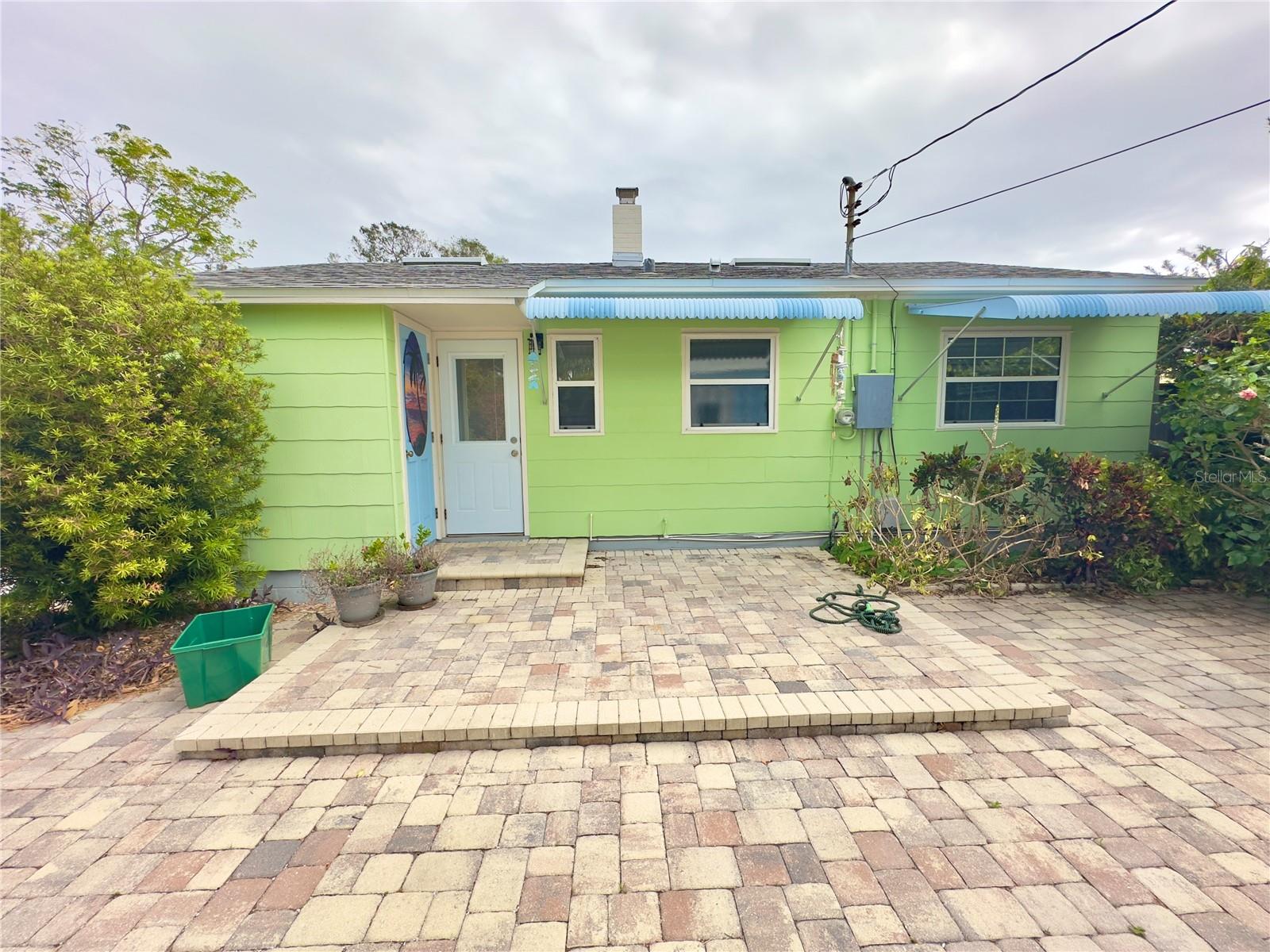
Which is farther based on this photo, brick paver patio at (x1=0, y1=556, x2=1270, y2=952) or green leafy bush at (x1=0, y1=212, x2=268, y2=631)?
green leafy bush at (x1=0, y1=212, x2=268, y2=631)

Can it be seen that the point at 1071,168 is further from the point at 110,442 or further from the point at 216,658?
the point at 110,442

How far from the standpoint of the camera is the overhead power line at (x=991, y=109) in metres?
3.97

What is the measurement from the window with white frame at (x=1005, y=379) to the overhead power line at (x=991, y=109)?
7.63 ft

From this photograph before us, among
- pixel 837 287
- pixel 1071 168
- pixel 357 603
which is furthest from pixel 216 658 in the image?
pixel 1071 168

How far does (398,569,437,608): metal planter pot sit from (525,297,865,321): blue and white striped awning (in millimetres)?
2610

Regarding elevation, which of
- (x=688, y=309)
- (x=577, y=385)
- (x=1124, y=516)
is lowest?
(x=1124, y=516)

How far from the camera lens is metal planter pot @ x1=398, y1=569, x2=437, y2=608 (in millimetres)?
4328

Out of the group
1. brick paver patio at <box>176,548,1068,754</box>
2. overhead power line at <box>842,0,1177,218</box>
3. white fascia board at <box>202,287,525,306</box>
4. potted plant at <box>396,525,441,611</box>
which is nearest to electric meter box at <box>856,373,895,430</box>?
brick paver patio at <box>176,548,1068,754</box>

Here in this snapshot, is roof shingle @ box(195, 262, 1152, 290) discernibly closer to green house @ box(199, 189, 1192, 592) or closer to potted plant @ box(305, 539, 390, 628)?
green house @ box(199, 189, 1192, 592)

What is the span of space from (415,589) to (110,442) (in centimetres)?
227

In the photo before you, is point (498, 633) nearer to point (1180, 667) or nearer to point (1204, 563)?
point (1180, 667)

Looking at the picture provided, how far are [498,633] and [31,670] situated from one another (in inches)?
117

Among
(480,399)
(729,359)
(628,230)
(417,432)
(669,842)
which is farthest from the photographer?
(628,230)

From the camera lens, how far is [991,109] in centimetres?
530
